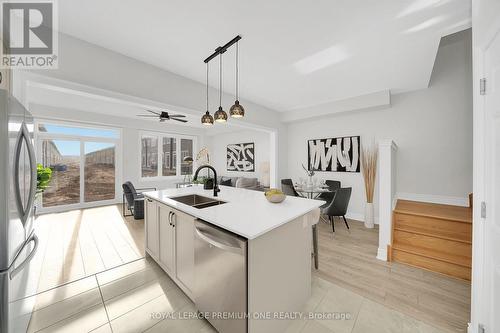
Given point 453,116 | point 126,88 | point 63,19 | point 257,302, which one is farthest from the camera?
point 453,116

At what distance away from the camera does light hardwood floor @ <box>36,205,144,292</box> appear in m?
2.33

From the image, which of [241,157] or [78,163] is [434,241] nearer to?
[241,157]

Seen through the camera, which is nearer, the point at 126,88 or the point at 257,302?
the point at 257,302

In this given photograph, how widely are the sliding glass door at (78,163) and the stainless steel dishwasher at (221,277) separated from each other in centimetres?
563

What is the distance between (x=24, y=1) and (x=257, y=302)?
125 inches

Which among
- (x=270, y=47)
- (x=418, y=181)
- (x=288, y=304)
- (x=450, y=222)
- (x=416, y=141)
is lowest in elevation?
(x=288, y=304)

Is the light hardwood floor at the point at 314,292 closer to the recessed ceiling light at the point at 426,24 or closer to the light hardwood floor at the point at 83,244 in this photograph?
the light hardwood floor at the point at 83,244

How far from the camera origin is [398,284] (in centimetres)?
205

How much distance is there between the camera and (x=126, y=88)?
2.43m

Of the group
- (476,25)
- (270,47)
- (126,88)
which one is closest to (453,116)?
Result: (476,25)

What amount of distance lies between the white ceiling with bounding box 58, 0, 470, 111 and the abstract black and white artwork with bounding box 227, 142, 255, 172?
3755 mm

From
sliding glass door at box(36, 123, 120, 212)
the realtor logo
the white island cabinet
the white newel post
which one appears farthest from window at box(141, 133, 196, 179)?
the white newel post

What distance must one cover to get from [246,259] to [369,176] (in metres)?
3.74

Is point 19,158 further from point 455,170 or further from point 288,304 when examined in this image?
point 455,170
